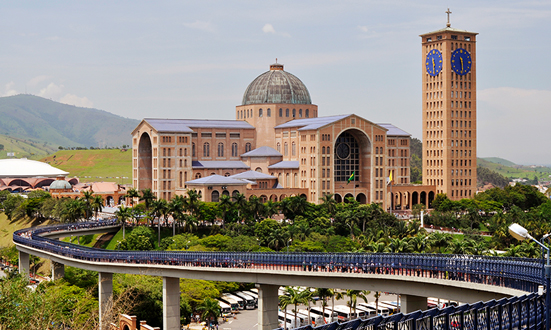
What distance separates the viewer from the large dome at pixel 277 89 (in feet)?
462

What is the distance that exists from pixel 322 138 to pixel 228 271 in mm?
68857

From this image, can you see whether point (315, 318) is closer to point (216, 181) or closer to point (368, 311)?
point (368, 311)

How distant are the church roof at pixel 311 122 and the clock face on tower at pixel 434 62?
1018 inches

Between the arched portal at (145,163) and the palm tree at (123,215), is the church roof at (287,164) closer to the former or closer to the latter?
the arched portal at (145,163)

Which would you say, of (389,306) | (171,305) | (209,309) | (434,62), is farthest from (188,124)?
(171,305)

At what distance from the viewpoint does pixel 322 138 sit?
12519 cm

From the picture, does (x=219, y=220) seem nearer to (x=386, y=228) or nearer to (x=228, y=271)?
(x=386, y=228)

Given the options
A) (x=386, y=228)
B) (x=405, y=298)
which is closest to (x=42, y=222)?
(x=386, y=228)

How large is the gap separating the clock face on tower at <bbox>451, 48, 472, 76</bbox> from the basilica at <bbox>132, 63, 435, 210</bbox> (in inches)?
656

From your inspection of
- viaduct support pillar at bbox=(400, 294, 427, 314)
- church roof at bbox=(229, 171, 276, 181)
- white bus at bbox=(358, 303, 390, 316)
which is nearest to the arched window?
church roof at bbox=(229, 171, 276, 181)

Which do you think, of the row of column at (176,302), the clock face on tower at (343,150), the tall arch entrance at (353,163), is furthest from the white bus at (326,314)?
the clock face on tower at (343,150)

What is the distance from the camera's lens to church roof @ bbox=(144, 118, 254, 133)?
130 meters

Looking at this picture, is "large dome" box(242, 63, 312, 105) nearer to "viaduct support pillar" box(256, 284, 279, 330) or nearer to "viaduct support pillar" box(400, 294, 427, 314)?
"viaduct support pillar" box(256, 284, 279, 330)

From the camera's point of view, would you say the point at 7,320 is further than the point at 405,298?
No
